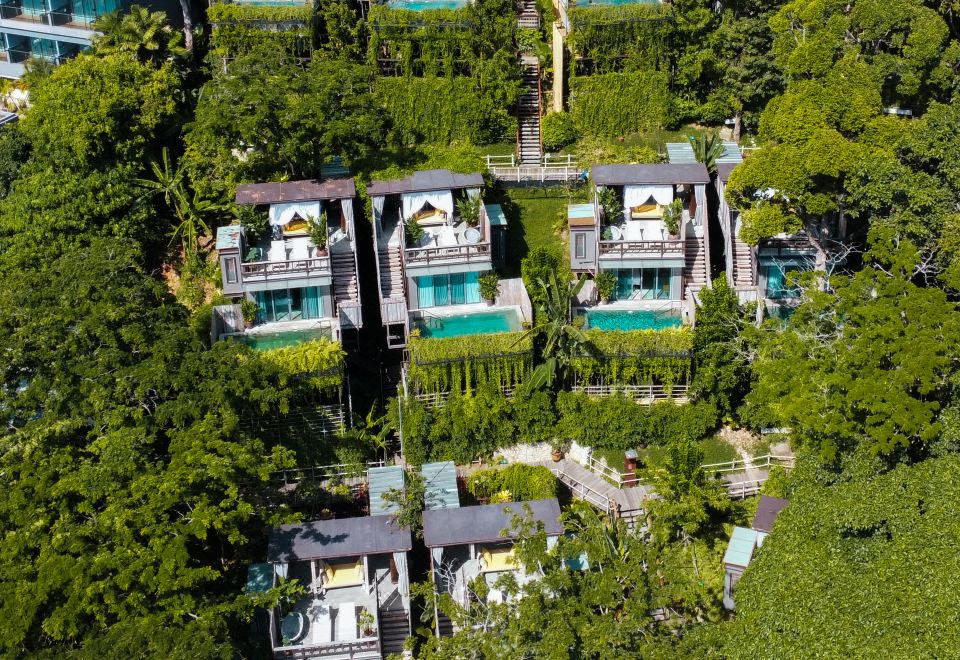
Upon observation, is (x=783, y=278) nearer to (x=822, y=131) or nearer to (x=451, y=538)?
(x=822, y=131)

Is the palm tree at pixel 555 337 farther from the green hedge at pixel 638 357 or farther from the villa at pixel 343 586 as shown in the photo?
the villa at pixel 343 586

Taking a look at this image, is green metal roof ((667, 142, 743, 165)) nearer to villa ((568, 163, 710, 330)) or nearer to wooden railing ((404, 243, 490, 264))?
villa ((568, 163, 710, 330))

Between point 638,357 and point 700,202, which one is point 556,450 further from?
point 700,202

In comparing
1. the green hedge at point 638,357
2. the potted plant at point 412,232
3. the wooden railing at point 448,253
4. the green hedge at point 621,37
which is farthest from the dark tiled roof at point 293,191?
the green hedge at point 621,37

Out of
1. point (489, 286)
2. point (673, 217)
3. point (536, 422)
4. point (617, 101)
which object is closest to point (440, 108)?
point (617, 101)

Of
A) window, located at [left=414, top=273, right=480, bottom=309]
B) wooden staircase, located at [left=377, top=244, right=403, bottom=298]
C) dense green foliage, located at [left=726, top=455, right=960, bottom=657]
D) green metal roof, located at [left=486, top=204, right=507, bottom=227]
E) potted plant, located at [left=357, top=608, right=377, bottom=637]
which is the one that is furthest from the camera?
green metal roof, located at [left=486, top=204, right=507, bottom=227]

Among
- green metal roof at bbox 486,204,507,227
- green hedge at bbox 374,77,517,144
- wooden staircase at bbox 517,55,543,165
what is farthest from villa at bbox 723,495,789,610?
green hedge at bbox 374,77,517,144
